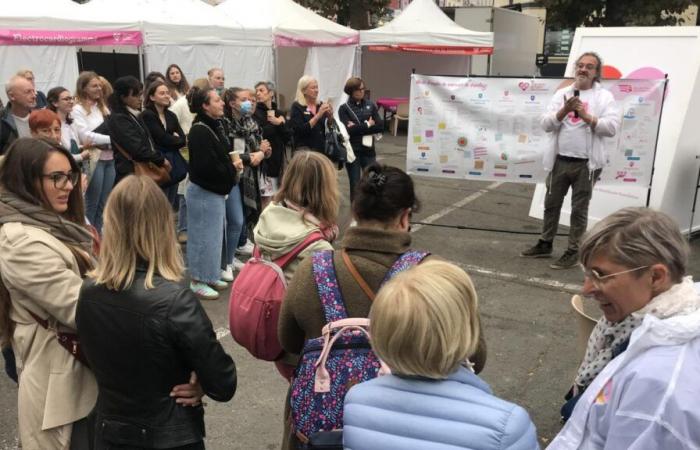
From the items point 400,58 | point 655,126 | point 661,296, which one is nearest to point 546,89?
point 655,126

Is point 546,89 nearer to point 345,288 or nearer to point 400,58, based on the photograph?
point 345,288

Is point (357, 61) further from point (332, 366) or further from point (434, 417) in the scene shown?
point (434, 417)

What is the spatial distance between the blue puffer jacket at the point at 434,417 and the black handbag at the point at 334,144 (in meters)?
5.70

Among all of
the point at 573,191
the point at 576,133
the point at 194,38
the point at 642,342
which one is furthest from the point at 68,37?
the point at 642,342

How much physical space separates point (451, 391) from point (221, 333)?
11.3 feet

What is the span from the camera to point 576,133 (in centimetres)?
560

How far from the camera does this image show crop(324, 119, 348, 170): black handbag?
7.09 metres

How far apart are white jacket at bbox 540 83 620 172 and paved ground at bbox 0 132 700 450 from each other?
1.11m

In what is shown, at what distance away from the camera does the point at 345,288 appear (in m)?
2.01

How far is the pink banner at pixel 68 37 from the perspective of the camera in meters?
8.07

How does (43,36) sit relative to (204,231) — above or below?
above

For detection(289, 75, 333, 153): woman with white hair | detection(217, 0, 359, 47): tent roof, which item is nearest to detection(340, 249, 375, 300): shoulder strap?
detection(289, 75, 333, 153): woman with white hair

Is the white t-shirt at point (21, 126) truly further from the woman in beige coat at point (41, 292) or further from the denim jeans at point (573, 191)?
the denim jeans at point (573, 191)

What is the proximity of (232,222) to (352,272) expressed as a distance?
3759mm
